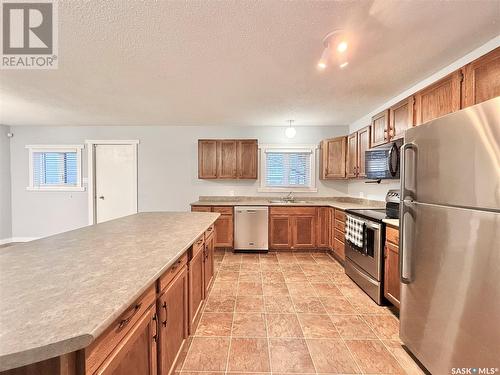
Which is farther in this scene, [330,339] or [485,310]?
[330,339]

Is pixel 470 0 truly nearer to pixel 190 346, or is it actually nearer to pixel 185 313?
pixel 185 313

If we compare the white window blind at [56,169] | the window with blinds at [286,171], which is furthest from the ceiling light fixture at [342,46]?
the white window blind at [56,169]

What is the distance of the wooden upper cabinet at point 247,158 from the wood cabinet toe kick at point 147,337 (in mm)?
2755

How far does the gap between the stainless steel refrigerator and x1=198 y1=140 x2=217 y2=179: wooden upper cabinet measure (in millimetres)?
3423

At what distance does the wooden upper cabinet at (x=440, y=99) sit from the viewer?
1.83 m

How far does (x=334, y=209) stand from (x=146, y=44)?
11.2 ft

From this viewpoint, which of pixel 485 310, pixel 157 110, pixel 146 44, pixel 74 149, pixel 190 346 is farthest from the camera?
pixel 74 149

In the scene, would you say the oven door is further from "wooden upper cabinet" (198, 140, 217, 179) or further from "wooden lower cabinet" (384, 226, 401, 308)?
"wooden upper cabinet" (198, 140, 217, 179)

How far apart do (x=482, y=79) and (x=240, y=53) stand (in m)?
1.87

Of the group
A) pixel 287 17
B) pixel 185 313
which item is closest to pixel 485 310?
pixel 185 313

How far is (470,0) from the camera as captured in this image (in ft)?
4.83

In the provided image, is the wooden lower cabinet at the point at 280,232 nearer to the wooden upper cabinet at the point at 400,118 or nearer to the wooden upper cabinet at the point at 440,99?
the wooden upper cabinet at the point at 400,118

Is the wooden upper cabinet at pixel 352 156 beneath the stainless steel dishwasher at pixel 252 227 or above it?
above

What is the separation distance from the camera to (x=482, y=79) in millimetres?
1642
